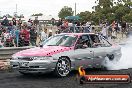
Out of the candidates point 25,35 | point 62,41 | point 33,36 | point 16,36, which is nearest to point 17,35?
point 16,36

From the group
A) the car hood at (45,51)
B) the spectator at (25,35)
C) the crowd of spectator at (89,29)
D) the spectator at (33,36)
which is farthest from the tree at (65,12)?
the car hood at (45,51)

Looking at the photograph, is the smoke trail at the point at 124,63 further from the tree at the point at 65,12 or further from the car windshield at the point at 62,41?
the tree at the point at 65,12

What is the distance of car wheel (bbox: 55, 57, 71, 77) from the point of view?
12.2m

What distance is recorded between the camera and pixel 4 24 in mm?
20031

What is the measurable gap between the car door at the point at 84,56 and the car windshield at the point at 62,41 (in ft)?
1.25

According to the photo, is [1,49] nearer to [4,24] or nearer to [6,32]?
[6,32]

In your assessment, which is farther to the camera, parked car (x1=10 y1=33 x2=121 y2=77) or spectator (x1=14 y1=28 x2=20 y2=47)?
spectator (x1=14 y1=28 x2=20 y2=47)

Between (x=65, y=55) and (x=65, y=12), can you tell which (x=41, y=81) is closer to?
(x=65, y=55)

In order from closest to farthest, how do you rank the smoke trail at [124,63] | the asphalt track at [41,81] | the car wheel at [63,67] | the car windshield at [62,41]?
the asphalt track at [41,81], the car wheel at [63,67], the car windshield at [62,41], the smoke trail at [124,63]

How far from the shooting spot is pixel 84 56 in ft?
43.0

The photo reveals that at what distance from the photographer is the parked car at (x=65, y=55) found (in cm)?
1193

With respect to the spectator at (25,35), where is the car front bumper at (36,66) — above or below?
below

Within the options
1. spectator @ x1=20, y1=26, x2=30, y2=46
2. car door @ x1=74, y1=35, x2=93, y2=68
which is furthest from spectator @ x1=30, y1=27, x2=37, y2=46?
car door @ x1=74, y1=35, x2=93, y2=68

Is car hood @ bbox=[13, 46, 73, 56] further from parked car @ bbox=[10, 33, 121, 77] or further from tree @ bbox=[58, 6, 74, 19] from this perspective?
tree @ bbox=[58, 6, 74, 19]
